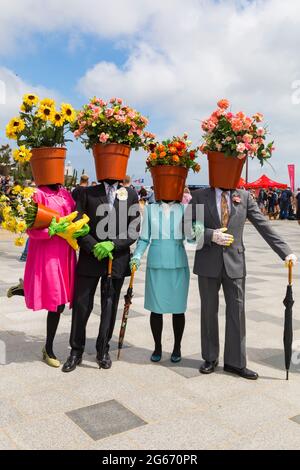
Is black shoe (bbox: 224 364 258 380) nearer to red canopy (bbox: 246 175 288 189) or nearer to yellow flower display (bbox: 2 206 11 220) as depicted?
yellow flower display (bbox: 2 206 11 220)

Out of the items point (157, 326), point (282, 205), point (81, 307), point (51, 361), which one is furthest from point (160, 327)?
point (282, 205)

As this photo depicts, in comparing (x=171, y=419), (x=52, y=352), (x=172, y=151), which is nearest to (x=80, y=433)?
(x=171, y=419)

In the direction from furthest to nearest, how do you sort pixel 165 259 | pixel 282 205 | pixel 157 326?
pixel 282 205 < pixel 157 326 < pixel 165 259

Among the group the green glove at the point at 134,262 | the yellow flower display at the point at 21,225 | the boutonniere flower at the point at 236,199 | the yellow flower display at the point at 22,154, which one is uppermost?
the yellow flower display at the point at 22,154

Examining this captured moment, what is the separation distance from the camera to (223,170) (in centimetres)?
351

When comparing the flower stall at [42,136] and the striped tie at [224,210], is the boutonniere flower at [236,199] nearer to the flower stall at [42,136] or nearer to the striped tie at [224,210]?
the striped tie at [224,210]

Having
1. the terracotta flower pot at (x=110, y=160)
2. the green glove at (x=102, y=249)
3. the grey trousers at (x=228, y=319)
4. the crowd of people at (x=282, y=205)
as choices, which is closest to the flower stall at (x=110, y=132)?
the terracotta flower pot at (x=110, y=160)

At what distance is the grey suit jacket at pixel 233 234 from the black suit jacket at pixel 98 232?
584 millimetres

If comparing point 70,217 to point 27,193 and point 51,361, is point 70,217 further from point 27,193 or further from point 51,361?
point 51,361

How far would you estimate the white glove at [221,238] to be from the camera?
135 inches

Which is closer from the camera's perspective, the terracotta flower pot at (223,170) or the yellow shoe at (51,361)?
the terracotta flower pot at (223,170)

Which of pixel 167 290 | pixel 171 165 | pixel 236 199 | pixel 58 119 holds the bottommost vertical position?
pixel 167 290

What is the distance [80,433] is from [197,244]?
1.69 metres

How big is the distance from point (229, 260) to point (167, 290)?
1.90 feet
